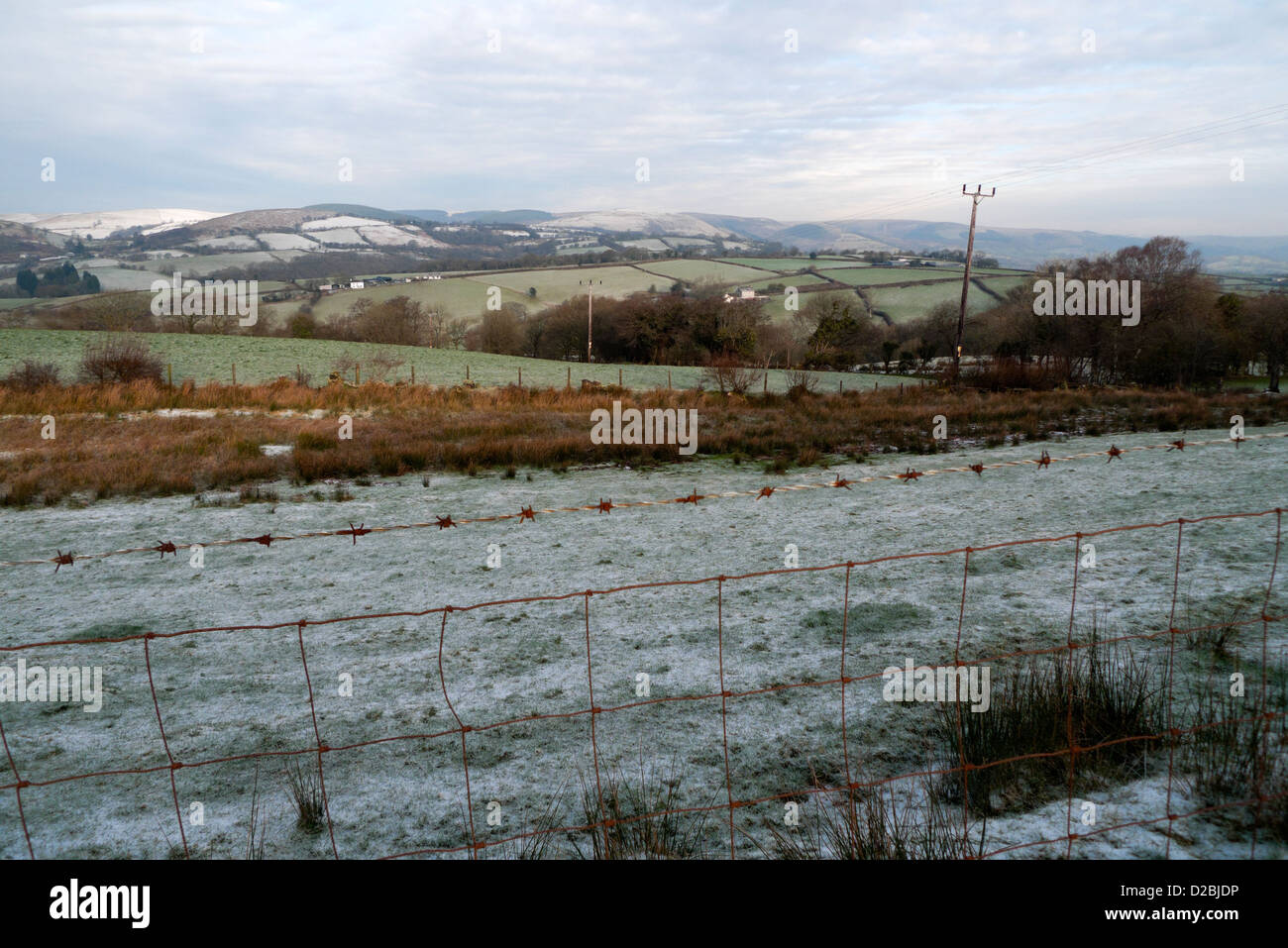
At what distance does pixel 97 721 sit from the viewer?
492cm

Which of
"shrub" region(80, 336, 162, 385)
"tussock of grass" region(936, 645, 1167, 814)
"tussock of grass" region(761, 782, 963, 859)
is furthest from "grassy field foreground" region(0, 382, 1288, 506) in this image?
"tussock of grass" region(761, 782, 963, 859)

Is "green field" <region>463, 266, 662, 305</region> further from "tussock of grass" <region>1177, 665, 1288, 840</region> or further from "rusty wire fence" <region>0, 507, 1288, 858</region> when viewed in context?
"tussock of grass" <region>1177, 665, 1288, 840</region>

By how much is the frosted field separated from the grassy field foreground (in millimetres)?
2167

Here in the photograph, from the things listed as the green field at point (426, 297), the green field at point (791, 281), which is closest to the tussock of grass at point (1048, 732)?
the green field at point (426, 297)

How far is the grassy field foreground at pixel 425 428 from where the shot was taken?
12648 millimetres

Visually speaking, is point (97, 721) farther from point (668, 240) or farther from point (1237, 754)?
point (668, 240)

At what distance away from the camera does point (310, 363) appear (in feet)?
110

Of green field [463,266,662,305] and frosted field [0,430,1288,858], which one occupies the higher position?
green field [463,266,662,305]

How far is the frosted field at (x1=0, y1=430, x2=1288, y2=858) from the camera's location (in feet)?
12.7

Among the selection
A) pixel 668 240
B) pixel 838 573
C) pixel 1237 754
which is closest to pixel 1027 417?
pixel 838 573

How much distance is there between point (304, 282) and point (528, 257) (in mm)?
31630

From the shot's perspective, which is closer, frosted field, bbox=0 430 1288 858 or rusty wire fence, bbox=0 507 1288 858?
rusty wire fence, bbox=0 507 1288 858

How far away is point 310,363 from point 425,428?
1991 centimetres

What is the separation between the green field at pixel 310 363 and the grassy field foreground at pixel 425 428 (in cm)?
700
